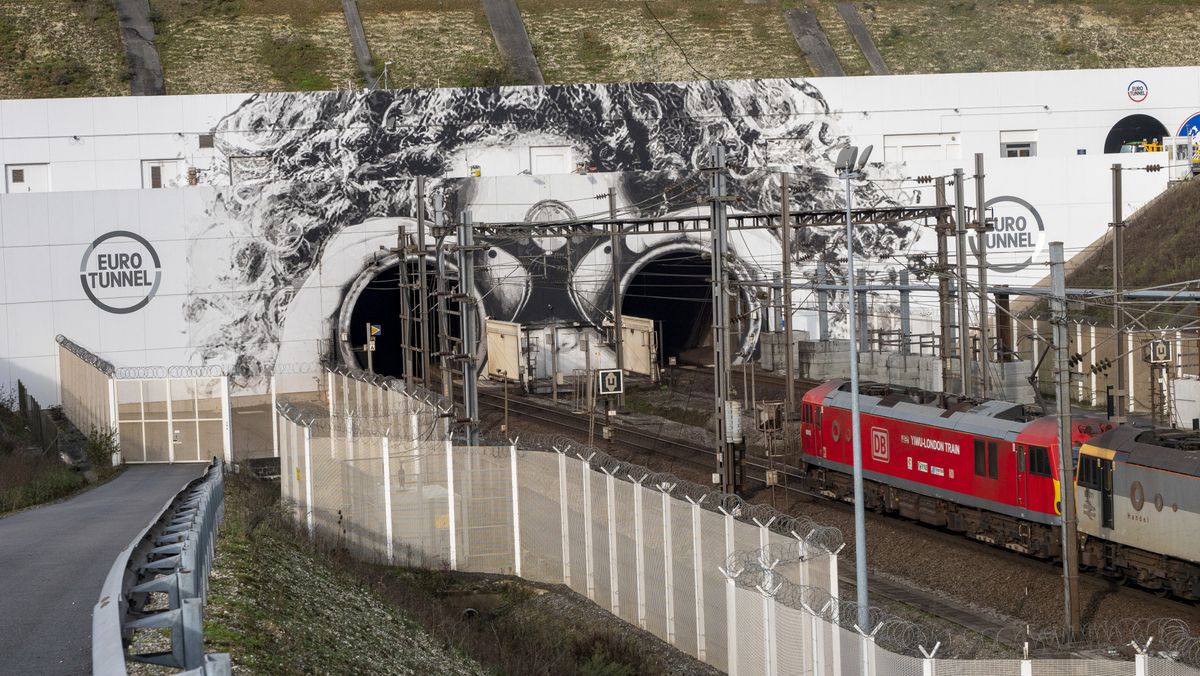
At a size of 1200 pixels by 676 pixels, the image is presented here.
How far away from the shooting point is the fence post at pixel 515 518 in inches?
949

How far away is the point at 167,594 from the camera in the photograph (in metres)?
11.2

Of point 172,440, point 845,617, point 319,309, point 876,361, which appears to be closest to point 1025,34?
point 876,361

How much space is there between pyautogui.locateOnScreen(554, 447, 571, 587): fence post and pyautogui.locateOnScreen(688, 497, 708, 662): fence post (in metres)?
4.80

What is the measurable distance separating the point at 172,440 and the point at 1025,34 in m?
56.5

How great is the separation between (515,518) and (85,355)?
84.1ft

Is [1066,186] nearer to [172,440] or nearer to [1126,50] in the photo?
[1126,50]

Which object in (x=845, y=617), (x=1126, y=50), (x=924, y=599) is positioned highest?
(x=1126, y=50)

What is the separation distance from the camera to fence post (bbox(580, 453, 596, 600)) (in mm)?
21219

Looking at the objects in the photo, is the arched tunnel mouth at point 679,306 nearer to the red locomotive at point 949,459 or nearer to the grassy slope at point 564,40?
the grassy slope at point 564,40

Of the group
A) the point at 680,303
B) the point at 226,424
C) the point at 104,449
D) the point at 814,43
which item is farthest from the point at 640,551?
the point at 814,43

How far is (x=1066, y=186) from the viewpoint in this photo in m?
56.9

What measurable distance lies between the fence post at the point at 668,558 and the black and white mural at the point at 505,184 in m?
33.1

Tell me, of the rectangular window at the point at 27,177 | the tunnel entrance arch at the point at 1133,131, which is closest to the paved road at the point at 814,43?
the tunnel entrance arch at the point at 1133,131

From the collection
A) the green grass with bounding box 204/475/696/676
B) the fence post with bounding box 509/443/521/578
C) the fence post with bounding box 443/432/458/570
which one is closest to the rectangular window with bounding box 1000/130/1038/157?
the fence post with bounding box 509/443/521/578
